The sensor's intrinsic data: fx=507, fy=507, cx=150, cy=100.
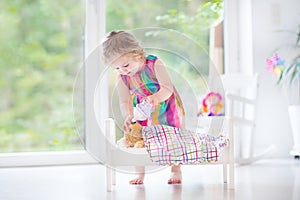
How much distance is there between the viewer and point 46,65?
11.1 ft

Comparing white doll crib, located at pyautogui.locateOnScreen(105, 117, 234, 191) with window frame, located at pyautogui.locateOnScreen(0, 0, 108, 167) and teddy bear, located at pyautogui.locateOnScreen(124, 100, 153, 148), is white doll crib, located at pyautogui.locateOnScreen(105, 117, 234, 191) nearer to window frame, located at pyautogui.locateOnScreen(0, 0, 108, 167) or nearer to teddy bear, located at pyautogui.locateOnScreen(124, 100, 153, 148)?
teddy bear, located at pyautogui.locateOnScreen(124, 100, 153, 148)

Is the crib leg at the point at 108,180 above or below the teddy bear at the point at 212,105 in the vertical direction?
below

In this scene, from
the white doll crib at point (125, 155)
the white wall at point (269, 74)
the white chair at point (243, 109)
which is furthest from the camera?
the white wall at point (269, 74)

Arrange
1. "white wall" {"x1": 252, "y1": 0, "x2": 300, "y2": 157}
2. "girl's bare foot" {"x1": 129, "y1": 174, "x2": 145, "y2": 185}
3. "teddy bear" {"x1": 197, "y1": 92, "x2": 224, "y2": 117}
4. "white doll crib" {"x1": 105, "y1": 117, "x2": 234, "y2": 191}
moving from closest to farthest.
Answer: "white doll crib" {"x1": 105, "y1": 117, "x2": 234, "y2": 191}, "girl's bare foot" {"x1": 129, "y1": 174, "x2": 145, "y2": 185}, "teddy bear" {"x1": 197, "y1": 92, "x2": 224, "y2": 117}, "white wall" {"x1": 252, "y1": 0, "x2": 300, "y2": 157}

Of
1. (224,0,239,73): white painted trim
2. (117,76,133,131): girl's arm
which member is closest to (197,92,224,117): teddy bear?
(224,0,239,73): white painted trim

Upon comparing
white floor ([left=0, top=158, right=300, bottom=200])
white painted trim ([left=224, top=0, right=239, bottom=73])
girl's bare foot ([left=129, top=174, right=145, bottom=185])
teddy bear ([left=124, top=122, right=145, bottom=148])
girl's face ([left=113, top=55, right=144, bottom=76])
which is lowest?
white floor ([left=0, top=158, right=300, bottom=200])

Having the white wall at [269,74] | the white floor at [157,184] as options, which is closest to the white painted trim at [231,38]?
the white wall at [269,74]

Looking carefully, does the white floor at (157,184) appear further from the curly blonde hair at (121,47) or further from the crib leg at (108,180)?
the curly blonde hair at (121,47)

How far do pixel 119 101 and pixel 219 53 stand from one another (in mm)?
1539

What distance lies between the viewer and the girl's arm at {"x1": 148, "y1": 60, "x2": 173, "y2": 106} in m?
1.95

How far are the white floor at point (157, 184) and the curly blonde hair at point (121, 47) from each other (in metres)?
0.55

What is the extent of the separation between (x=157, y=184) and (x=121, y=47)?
693mm

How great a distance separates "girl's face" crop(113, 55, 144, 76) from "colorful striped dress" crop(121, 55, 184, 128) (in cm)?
2

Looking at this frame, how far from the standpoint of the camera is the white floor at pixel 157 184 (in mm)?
2010
